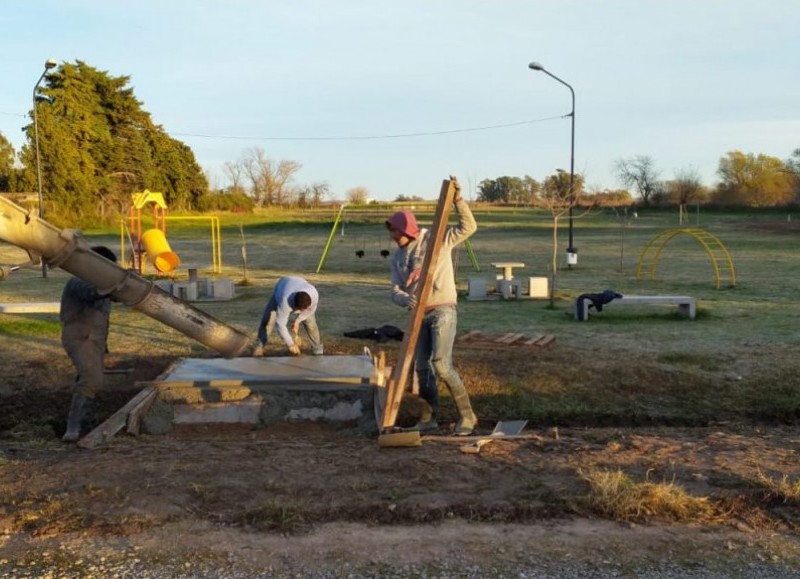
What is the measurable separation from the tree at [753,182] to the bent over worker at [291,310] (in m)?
72.4

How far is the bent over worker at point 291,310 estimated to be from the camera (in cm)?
865

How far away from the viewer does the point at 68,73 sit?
49.8 metres

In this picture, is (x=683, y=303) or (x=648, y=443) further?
(x=683, y=303)

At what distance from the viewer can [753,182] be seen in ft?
261

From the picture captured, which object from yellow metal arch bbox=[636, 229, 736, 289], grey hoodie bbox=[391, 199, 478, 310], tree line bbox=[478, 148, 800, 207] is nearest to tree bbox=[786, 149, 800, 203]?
tree line bbox=[478, 148, 800, 207]

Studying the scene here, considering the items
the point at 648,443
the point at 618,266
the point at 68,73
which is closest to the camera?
the point at 648,443

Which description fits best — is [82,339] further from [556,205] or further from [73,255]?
[556,205]

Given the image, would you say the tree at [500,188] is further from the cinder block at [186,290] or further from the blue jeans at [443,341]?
the blue jeans at [443,341]

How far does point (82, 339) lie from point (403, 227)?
3076 mm

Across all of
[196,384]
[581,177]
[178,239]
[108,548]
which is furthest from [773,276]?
[178,239]

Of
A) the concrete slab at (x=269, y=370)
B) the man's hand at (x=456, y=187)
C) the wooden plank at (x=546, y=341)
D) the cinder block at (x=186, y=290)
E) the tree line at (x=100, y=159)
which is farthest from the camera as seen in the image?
the tree line at (x=100, y=159)

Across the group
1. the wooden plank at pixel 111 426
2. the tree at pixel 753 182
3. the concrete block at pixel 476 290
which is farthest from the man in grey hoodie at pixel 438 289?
the tree at pixel 753 182

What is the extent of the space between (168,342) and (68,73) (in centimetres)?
4483

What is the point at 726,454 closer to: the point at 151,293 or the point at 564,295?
the point at 151,293
